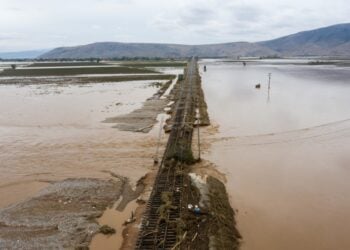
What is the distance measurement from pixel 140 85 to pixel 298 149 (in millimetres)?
28597

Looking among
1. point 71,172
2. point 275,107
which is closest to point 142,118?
point 71,172

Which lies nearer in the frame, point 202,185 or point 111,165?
point 202,185

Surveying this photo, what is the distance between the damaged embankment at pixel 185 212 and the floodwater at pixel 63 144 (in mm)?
1541

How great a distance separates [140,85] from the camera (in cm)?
4325

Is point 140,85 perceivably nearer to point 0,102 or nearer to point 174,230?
point 0,102

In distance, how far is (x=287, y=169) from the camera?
1468cm

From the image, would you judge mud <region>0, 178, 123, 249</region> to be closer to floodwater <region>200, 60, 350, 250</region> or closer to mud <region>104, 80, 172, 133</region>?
floodwater <region>200, 60, 350, 250</region>

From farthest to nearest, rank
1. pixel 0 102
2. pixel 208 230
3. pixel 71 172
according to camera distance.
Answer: pixel 0 102, pixel 71 172, pixel 208 230

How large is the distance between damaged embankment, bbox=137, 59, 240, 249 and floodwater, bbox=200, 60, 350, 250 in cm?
67

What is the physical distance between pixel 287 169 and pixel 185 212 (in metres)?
6.25

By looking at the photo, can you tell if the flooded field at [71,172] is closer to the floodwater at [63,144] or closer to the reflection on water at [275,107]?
the floodwater at [63,144]

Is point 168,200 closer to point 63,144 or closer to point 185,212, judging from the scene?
point 185,212

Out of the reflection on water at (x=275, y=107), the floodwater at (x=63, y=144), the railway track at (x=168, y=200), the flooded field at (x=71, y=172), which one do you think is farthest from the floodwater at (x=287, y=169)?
the floodwater at (x=63, y=144)

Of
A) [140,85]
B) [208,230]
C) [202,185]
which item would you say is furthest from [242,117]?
[140,85]
